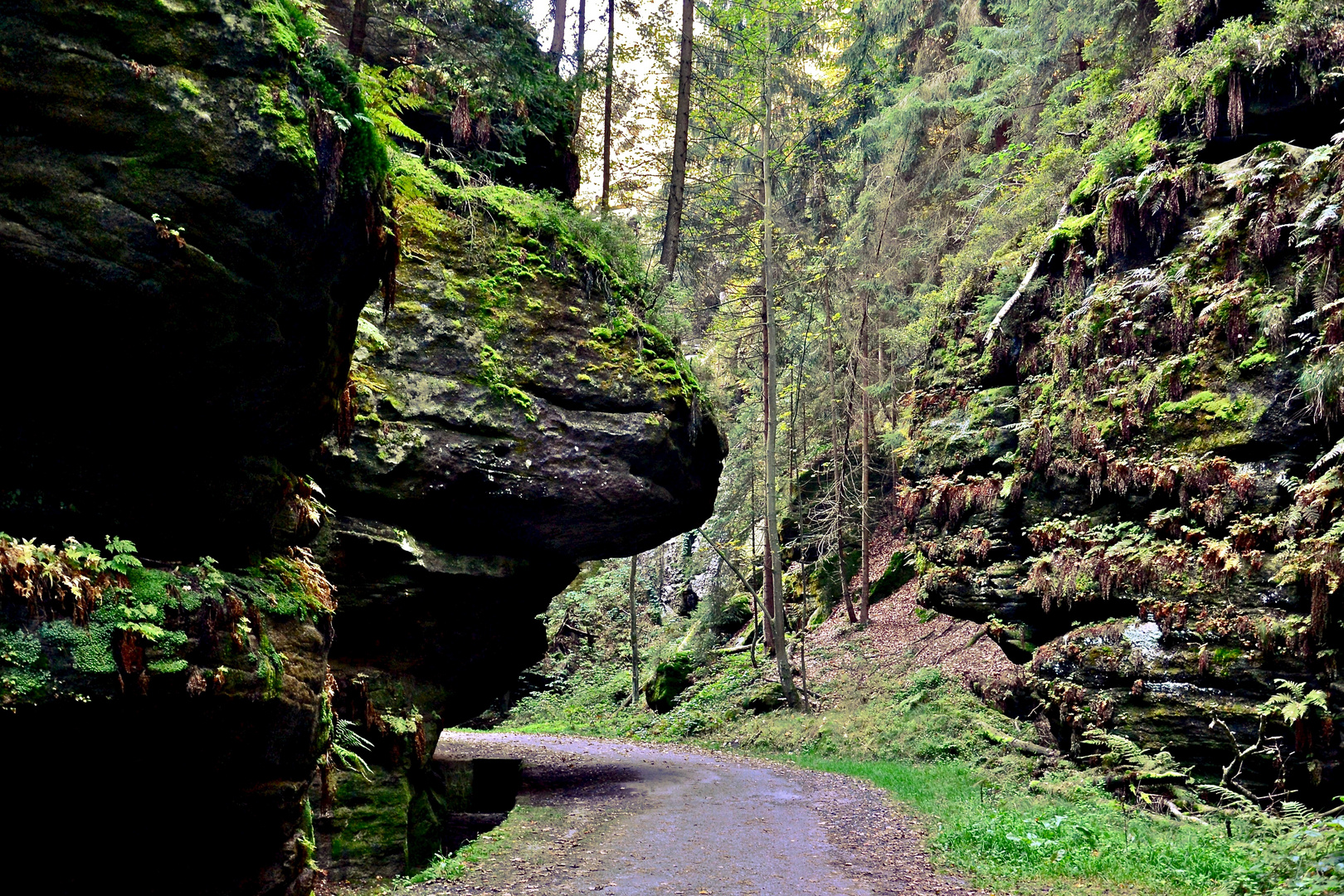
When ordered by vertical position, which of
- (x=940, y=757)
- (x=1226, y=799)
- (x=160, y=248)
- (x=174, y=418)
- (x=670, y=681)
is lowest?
(x=670, y=681)

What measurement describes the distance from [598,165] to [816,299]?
→ 7.35 meters

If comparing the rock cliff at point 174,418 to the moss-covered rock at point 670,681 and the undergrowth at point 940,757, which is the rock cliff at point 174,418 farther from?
the moss-covered rock at point 670,681

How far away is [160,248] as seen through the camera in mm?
4590

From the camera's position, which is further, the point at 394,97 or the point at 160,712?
the point at 394,97

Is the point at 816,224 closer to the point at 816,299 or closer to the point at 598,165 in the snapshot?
the point at 816,299

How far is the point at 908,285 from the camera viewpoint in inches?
998

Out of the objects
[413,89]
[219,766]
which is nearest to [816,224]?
[413,89]

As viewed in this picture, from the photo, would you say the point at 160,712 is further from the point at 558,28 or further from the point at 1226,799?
the point at 558,28

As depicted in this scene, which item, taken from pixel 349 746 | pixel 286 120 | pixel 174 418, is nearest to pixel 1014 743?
pixel 349 746

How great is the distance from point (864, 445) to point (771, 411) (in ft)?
11.9

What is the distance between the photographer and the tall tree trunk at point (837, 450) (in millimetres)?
22062

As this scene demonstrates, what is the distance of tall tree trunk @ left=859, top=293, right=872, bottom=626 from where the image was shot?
21609 mm

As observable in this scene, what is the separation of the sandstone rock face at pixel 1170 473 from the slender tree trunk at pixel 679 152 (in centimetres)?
684

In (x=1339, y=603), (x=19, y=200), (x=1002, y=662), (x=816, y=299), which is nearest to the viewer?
(x=19, y=200)
